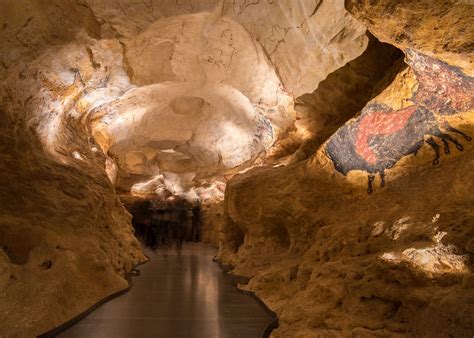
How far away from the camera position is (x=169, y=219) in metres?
12.1

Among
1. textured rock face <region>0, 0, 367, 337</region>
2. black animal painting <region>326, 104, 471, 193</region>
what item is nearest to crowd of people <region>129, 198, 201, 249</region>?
textured rock face <region>0, 0, 367, 337</region>

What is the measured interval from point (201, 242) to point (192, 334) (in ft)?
30.0

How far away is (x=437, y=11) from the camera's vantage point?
2.67 metres

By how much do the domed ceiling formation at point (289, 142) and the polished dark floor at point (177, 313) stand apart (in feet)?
0.92

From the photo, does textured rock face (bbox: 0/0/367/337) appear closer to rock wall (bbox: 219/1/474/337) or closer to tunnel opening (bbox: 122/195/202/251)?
rock wall (bbox: 219/1/474/337)

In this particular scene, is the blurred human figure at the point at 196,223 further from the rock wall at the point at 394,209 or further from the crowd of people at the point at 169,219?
the rock wall at the point at 394,209

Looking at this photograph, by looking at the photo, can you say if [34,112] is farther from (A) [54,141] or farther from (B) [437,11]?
(B) [437,11]

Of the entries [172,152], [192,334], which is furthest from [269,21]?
[172,152]

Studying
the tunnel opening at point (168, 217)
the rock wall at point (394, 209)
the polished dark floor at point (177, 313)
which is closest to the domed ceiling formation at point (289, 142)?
the rock wall at point (394, 209)

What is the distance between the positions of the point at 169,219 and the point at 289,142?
5300 millimetres

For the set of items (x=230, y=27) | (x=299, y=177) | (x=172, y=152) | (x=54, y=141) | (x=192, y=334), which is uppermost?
(x=230, y=27)

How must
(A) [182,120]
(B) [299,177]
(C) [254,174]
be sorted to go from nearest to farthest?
1. (B) [299,177]
2. (C) [254,174]
3. (A) [182,120]

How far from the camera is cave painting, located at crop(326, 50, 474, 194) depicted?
362 centimetres

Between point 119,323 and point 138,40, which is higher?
point 138,40
